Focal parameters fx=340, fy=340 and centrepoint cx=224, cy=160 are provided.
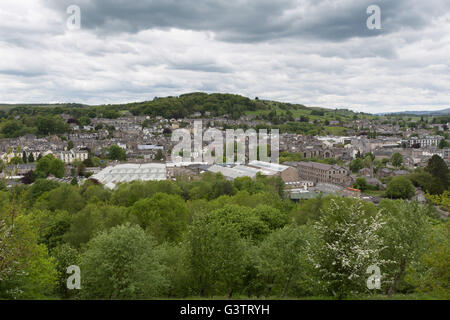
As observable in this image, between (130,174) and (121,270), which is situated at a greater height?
(121,270)

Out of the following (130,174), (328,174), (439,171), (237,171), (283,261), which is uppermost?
(283,261)

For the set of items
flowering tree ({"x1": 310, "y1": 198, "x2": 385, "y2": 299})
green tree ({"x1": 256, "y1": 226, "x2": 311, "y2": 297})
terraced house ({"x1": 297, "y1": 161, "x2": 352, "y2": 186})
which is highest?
flowering tree ({"x1": 310, "y1": 198, "x2": 385, "y2": 299})

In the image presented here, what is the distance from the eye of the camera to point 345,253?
39.0 feet

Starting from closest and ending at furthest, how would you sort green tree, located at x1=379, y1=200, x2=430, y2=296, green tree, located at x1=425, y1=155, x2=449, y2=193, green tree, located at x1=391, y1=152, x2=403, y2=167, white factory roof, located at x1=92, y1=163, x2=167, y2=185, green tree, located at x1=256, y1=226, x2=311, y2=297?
green tree, located at x1=379, y1=200, x2=430, y2=296
green tree, located at x1=256, y1=226, x2=311, y2=297
white factory roof, located at x1=92, y1=163, x2=167, y2=185
green tree, located at x1=425, y1=155, x2=449, y2=193
green tree, located at x1=391, y1=152, x2=403, y2=167

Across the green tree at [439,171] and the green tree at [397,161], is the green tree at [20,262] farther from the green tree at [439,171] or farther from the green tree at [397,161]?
the green tree at [397,161]

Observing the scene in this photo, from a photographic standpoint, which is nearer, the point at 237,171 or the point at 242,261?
the point at 242,261

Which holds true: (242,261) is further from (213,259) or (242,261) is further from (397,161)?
(397,161)

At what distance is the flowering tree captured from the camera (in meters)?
11.7

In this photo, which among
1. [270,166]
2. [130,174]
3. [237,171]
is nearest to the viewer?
[130,174]

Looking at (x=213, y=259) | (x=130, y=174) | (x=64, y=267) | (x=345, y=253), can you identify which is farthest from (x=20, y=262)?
(x=130, y=174)

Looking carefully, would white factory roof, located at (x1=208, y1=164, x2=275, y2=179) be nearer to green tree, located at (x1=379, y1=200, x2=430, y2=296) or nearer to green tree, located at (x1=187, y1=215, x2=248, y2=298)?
green tree, located at (x1=187, y1=215, x2=248, y2=298)

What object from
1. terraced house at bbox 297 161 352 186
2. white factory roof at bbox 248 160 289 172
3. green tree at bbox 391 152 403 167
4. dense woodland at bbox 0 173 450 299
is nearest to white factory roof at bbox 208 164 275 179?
white factory roof at bbox 248 160 289 172

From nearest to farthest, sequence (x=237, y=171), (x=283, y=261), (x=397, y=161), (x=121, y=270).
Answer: (x=121, y=270) < (x=283, y=261) < (x=237, y=171) < (x=397, y=161)
